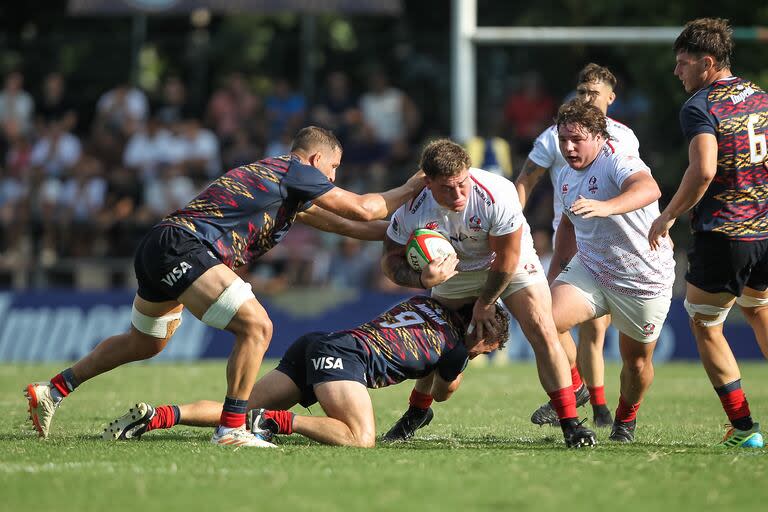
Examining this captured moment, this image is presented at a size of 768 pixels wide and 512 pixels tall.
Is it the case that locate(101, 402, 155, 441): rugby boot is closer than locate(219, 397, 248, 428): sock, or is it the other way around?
locate(219, 397, 248, 428): sock

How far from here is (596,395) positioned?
8383mm

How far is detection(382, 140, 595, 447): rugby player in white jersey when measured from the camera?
6.95 meters

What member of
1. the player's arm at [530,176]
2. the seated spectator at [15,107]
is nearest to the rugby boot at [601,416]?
the player's arm at [530,176]

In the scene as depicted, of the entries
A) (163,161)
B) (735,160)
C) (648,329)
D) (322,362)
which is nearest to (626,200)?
(735,160)

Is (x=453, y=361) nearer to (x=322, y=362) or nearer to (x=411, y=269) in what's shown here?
(x=411, y=269)

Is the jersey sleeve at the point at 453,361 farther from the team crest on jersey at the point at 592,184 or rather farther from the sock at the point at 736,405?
the sock at the point at 736,405

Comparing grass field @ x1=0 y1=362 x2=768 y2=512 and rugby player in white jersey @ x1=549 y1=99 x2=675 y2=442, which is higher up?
rugby player in white jersey @ x1=549 y1=99 x2=675 y2=442

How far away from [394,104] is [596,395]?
10.9m

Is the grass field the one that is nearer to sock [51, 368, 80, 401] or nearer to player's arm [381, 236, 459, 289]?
sock [51, 368, 80, 401]

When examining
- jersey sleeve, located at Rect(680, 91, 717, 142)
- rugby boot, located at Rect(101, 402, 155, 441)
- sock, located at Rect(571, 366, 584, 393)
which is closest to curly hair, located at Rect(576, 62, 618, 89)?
jersey sleeve, located at Rect(680, 91, 717, 142)

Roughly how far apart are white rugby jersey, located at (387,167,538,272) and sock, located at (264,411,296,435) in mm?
1430

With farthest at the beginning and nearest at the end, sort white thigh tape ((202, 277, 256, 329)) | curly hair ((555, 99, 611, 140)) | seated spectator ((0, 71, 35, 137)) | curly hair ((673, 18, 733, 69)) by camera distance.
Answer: seated spectator ((0, 71, 35, 137))
curly hair ((555, 99, 611, 140))
curly hair ((673, 18, 733, 69))
white thigh tape ((202, 277, 256, 329))

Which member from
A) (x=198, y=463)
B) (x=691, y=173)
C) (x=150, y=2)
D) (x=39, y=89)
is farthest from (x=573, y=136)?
(x=39, y=89)

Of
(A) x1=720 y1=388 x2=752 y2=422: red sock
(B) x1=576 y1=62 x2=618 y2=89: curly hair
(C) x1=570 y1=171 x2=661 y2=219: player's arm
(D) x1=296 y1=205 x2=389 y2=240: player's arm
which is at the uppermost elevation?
(B) x1=576 y1=62 x2=618 y2=89: curly hair
